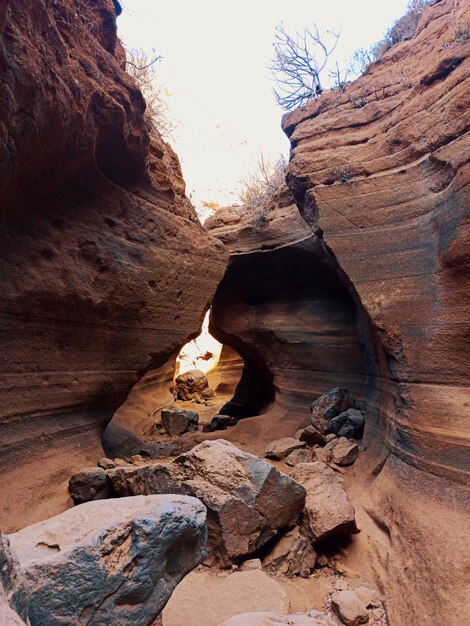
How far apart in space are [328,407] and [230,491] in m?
2.64

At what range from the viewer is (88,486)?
3.93 meters

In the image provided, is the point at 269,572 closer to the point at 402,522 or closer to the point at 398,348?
the point at 402,522

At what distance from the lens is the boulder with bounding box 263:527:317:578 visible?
3.23m

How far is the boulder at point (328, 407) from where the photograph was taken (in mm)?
5523

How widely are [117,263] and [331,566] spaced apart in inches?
148

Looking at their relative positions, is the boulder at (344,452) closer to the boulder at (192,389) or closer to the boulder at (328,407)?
the boulder at (328,407)

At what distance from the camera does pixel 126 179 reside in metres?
5.36

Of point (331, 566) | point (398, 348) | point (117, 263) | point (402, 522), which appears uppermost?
point (117, 263)

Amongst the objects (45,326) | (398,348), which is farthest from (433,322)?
(45,326)

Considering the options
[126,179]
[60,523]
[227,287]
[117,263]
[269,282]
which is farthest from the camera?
[227,287]

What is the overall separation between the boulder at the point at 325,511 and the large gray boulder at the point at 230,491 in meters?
0.12

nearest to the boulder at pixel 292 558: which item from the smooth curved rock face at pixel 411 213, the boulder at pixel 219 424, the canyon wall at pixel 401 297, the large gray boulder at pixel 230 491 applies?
the large gray boulder at pixel 230 491

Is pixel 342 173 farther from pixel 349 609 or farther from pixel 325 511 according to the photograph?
pixel 349 609

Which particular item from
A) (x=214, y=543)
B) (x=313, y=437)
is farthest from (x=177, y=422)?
(x=214, y=543)
